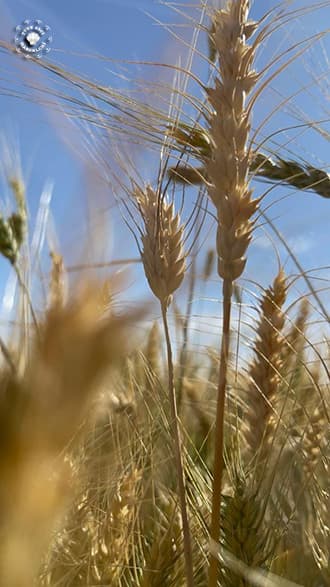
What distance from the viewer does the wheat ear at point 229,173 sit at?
0.72 meters

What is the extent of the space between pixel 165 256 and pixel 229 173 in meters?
0.12

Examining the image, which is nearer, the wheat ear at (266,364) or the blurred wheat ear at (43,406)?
the blurred wheat ear at (43,406)

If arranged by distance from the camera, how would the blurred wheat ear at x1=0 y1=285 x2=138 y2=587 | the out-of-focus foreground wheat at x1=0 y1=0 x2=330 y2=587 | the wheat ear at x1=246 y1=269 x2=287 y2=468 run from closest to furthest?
the blurred wheat ear at x1=0 y1=285 x2=138 y2=587, the out-of-focus foreground wheat at x1=0 y1=0 x2=330 y2=587, the wheat ear at x1=246 y1=269 x2=287 y2=468

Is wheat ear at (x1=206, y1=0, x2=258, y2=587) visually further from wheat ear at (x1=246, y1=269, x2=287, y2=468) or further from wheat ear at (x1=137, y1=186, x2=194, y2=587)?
wheat ear at (x1=246, y1=269, x2=287, y2=468)

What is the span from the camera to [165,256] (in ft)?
2.45

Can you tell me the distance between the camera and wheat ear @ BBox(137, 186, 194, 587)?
0.70 metres

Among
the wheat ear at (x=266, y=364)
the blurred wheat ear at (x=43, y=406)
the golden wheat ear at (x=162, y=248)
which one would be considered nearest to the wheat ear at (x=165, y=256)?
the golden wheat ear at (x=162, y=248)

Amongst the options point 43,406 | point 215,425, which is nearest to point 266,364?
point 215,425

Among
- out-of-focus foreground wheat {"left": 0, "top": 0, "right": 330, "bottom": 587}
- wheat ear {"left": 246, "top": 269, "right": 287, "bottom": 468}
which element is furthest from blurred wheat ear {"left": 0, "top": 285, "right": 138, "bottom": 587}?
wheat ear {"left": 246, "top": 269, "right": 287, "bottom": 468}

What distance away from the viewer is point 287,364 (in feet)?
3.58

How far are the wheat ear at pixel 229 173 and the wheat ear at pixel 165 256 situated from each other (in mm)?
46

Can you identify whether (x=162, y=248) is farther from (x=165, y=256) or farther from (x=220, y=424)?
(x=220, y=424)

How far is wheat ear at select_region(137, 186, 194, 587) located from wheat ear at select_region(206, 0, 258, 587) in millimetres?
46

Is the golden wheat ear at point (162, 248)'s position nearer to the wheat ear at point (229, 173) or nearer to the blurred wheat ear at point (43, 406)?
the wheat ear at point (229, 173)
